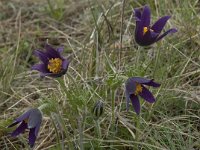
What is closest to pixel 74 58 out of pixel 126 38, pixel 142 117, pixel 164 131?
pixel 126 38

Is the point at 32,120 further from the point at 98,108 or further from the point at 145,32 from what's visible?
the point at 145,32

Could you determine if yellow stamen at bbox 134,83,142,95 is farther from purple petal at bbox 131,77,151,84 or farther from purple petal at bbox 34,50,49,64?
purple petal at bbox 34,50,49,64

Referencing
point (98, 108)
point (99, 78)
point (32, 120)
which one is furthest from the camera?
point (99, 78)

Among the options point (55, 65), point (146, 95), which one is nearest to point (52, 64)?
point (55, 65)

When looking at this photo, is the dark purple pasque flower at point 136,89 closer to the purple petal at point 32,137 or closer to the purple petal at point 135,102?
the purple petal at point 135,102

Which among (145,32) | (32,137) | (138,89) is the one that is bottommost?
(32,137)

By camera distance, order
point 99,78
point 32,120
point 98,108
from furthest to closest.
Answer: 1. point 99,78
2. point 98,108
3. point 32,120

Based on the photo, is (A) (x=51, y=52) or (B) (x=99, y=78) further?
(B) (x=99, y=78)

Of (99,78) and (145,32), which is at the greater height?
(145,32)

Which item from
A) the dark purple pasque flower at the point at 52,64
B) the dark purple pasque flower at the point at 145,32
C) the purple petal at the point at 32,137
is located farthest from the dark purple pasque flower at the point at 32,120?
the dark purple pasque flower at the point at 145,32
